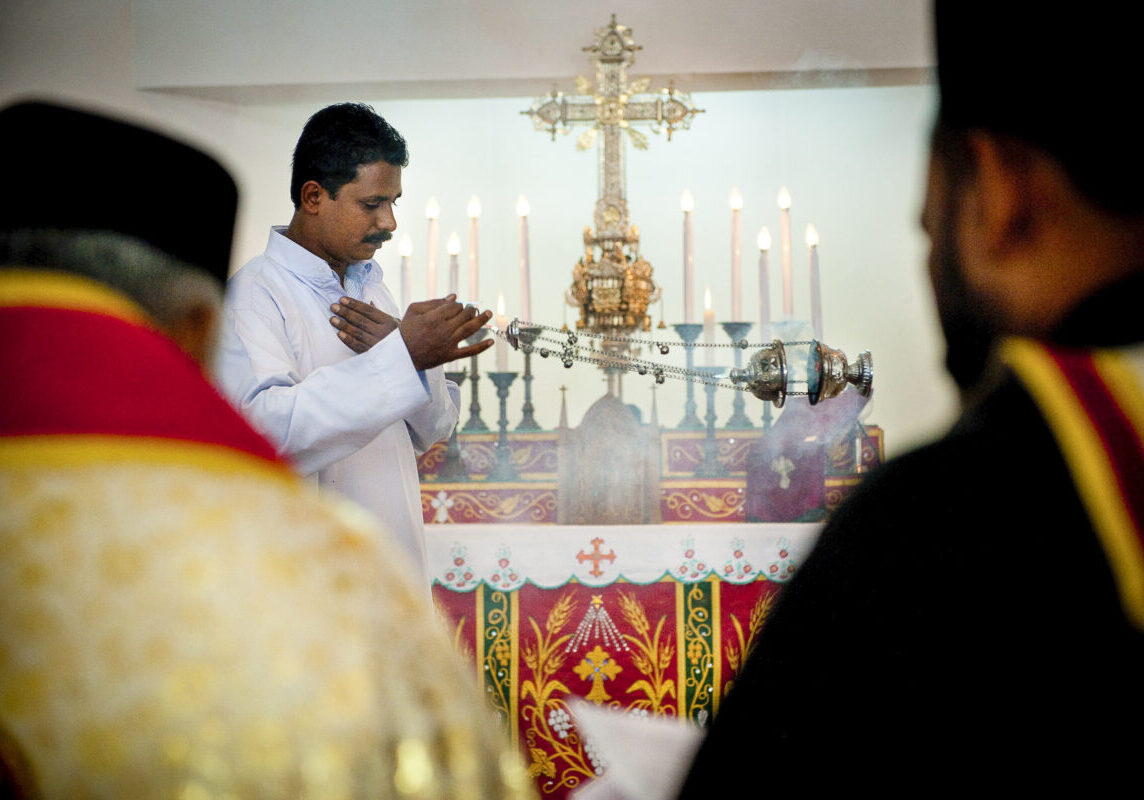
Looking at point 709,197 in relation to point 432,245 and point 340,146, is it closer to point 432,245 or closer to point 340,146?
point 432,245

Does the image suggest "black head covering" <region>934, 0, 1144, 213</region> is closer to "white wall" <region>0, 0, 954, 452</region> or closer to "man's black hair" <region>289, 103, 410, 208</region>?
"man's black hair" <region>289, 103, 410, 208</region>

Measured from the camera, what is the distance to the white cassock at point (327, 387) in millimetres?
1761

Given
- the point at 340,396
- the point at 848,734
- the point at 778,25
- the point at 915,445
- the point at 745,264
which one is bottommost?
the point at 848,734

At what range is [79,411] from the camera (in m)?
0.46

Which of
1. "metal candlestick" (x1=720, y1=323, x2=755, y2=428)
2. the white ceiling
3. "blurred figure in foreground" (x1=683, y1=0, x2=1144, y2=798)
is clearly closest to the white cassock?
"metal candlestick" (x1=720, y1=323, x2=755, y2=428)

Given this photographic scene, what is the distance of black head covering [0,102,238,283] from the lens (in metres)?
0.55

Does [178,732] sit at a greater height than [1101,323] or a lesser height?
lesser

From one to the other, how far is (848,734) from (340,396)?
1.40 m

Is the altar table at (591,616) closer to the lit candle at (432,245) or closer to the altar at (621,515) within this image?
the altar at (621,515)

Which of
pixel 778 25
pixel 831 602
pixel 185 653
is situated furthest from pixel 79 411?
pixel 778 25

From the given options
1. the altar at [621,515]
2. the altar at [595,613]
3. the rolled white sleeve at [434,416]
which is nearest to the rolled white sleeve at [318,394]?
the rolled white sleeve at [434,416]

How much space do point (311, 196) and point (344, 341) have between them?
1.23 feet

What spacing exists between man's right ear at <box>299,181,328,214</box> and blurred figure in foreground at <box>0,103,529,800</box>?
5.28 feet

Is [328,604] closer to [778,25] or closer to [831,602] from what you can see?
[831,602]
